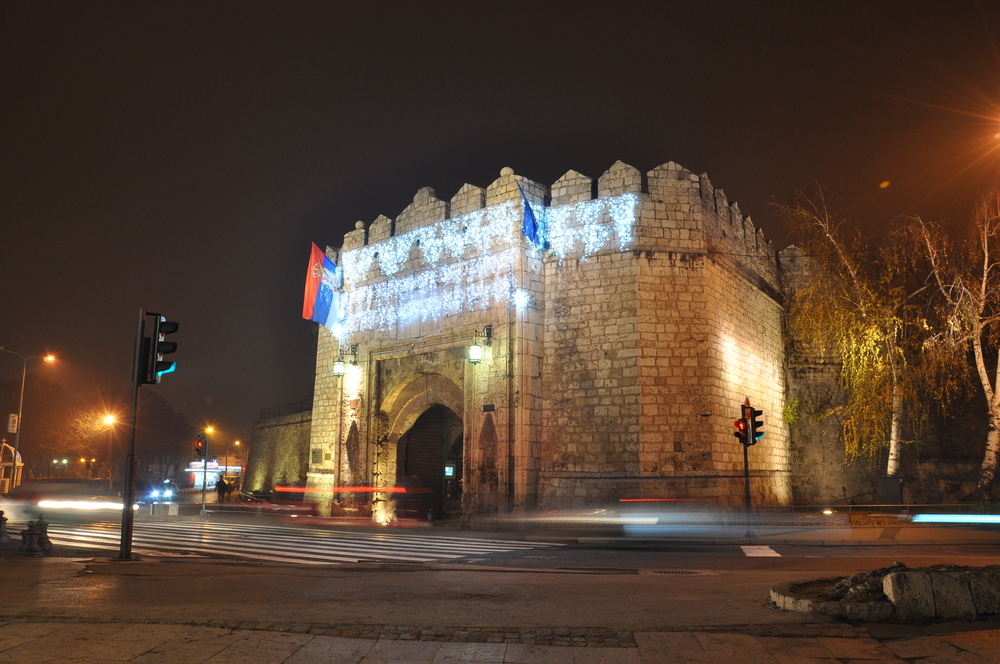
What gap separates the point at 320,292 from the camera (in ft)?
77.0

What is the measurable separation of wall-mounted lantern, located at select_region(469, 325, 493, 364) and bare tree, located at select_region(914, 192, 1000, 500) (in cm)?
1075

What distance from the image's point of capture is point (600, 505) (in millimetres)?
17172

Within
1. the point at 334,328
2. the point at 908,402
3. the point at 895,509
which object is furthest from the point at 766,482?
the point at 334,328

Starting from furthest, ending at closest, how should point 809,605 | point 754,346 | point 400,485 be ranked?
point 400,485 < point 754,346 < point 809,605

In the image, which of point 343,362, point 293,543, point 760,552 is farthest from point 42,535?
point 343,362

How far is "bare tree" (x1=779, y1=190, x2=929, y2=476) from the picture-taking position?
18.2 meters

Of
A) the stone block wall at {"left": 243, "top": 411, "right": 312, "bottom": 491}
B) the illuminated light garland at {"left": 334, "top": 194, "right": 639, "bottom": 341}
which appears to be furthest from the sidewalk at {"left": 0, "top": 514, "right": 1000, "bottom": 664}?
the stone block wall at {"left": 243, "top": 411, "right": 312, "bottom": 491}

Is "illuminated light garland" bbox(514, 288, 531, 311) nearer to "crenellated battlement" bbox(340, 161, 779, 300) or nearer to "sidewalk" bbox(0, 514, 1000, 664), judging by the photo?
"crenellated battlement" bbox(340, 161, 779, 300)

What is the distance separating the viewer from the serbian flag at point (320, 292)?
23.4 m

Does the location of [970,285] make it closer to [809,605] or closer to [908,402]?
[908,402]

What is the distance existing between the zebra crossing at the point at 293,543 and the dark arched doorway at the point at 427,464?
17.4 ft

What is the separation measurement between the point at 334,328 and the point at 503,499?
9.24m

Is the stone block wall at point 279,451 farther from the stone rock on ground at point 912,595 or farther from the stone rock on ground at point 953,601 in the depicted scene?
the stone rock on ground at point 953,601

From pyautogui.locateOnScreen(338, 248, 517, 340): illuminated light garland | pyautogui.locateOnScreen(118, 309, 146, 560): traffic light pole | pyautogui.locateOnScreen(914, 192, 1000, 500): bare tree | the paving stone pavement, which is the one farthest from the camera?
pyautogui.locateOnScreen(338, 248, 517, 340): illuminated light garland
